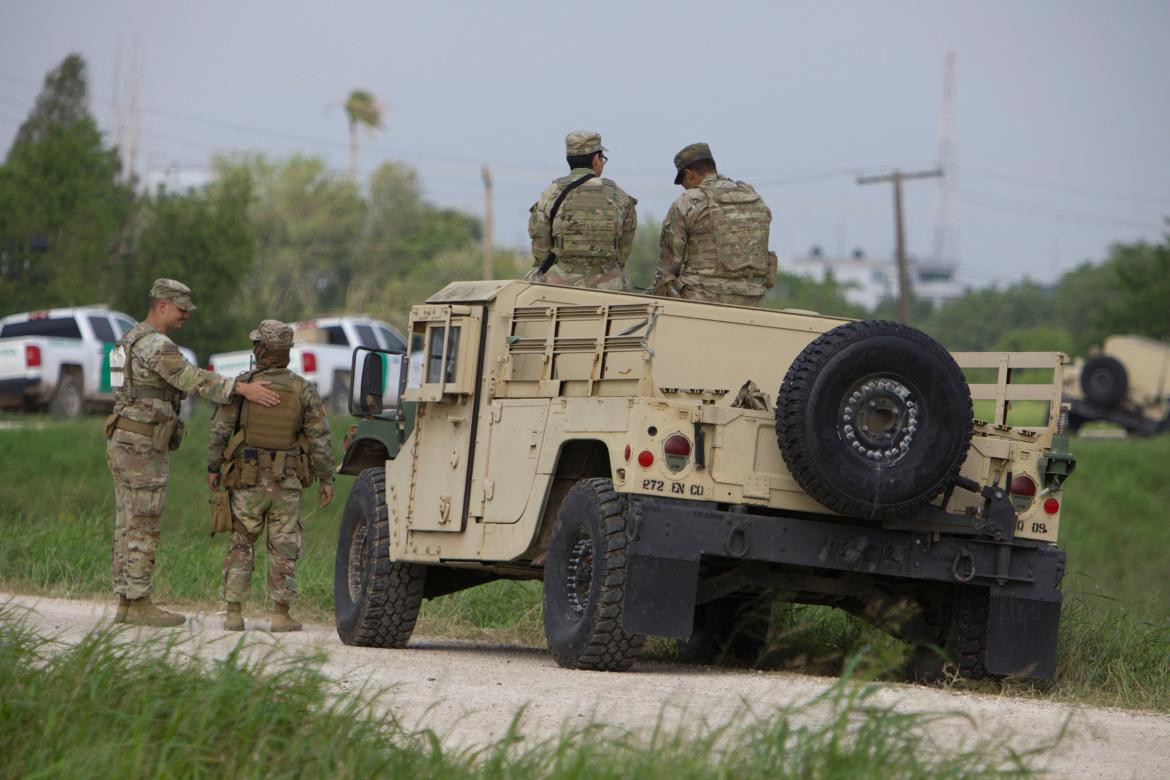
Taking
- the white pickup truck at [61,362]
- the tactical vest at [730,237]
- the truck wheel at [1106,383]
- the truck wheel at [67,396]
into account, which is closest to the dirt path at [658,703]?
the tactical vest at [730,237]

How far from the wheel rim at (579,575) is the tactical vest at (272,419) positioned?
2480mm

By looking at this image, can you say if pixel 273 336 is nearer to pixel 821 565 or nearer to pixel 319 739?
pixel 821 565

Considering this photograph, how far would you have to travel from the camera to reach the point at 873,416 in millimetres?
8219

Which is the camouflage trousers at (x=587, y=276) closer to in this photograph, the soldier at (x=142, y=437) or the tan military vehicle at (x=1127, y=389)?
the soldier at (x=142, y=437)

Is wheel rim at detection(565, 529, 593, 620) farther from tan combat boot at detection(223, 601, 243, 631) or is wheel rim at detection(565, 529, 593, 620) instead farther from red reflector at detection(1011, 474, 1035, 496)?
tan combat boot at detection(223, 601, 243, 631)

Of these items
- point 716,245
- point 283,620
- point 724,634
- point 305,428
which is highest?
point 716,245

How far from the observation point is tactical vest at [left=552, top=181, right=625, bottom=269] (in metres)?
9.98

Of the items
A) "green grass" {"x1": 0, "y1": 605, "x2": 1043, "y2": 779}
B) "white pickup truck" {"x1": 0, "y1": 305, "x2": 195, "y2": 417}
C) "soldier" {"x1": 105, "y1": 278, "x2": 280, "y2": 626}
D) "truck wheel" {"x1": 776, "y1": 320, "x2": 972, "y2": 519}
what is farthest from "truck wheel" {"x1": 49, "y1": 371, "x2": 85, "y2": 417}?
"green grass" {"x1": 0, "y1": 605, "x2": 1043, "y2": 779}

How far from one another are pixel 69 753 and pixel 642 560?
292cm

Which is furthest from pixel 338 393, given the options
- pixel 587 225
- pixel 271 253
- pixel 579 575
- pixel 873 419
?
pixel 271 253

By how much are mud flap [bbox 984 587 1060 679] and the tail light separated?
1.63 meters

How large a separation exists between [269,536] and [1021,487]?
4.32 metres

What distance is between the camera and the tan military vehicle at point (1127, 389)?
38.3 metres

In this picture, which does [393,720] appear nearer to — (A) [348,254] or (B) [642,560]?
(B) [642,560]
